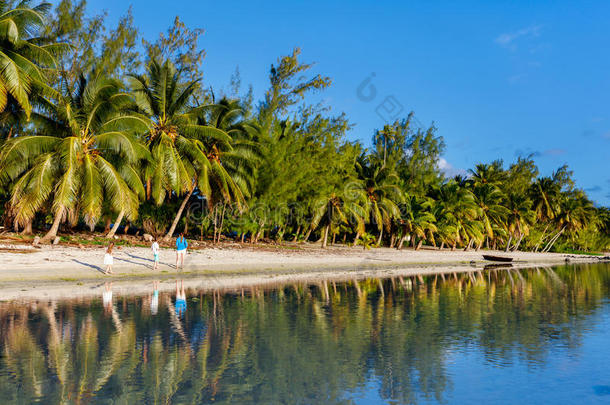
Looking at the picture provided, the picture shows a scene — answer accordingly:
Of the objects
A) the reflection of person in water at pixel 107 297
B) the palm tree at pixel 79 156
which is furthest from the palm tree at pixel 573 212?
the reflection of person in water at pixel 107 297

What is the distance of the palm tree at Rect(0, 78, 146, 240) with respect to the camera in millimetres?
24234

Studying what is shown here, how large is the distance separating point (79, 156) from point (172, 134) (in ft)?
21.7

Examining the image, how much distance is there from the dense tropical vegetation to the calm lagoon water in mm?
13202

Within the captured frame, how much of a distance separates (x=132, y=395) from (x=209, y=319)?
5.49 metres

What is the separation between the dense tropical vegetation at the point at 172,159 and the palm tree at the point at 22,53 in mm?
60

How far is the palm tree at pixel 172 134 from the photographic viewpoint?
29.2 meters

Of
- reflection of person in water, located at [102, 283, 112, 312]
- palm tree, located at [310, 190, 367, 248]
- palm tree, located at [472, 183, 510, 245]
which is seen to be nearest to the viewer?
reflection of person in water, located at [102, 283, 112, 312]

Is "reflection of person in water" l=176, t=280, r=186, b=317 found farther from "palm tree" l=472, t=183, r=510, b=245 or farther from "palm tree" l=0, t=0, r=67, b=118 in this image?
"palm tree" l=472, t=183, r=510, b=245

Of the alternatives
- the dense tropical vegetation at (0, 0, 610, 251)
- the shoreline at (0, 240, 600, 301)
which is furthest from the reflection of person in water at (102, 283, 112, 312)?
the dense tropical vegetation at (0, 0, 610, 251)

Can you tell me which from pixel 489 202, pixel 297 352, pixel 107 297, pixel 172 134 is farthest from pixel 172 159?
pixel 489 202

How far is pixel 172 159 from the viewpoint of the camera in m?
28.9

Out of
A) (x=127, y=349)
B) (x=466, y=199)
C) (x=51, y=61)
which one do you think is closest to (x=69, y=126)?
(x=51, y=61)

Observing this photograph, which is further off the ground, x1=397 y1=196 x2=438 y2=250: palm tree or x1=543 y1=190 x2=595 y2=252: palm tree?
x1=543 y1=190 x2=595 y2=252: palm tree

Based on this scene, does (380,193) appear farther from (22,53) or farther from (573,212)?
(573,212)
